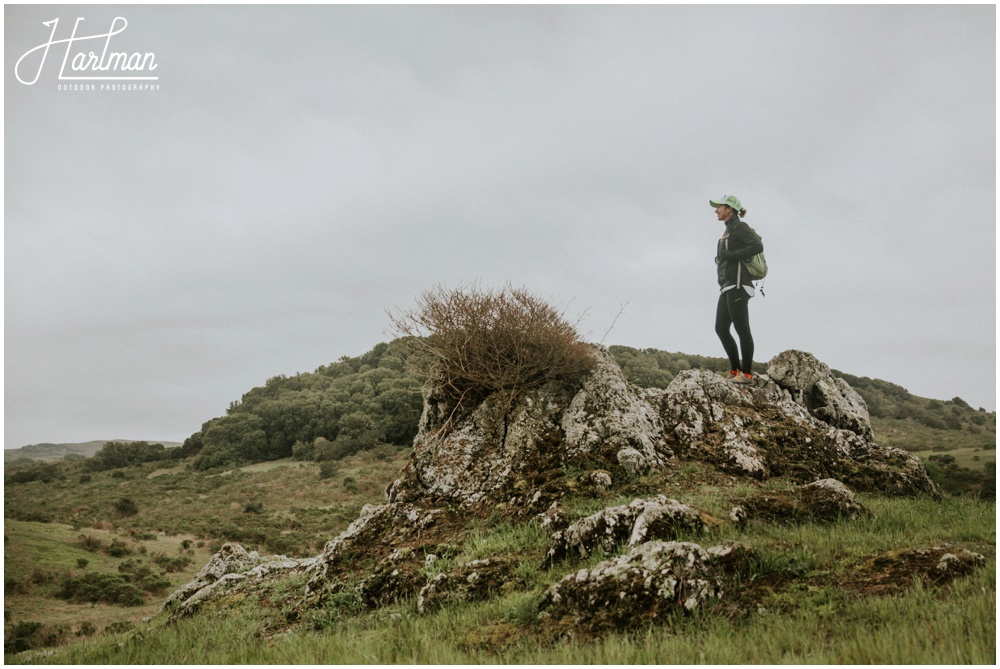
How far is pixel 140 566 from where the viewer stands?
20.5 meters

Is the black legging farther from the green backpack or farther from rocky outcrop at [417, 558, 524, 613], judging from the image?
rocky outcrop at [417, 558, 524, 613]

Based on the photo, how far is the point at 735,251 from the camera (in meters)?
10.2

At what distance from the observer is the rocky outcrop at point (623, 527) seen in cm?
564

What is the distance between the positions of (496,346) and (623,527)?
4273 mm

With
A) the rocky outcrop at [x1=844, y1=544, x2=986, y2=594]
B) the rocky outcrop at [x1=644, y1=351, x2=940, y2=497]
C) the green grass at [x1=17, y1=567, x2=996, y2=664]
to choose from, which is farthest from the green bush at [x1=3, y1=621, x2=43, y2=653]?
the rocky outcrop at [x1=844, y1=544, x2=986, y2=594]

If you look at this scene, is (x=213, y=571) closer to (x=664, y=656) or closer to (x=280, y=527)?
(x=664, y=656)

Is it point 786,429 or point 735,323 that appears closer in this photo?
point 786,429

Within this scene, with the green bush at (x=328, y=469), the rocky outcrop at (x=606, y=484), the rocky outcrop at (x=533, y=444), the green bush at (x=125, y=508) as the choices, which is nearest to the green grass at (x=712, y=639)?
the rocky outcrop at (x=606, y=484)

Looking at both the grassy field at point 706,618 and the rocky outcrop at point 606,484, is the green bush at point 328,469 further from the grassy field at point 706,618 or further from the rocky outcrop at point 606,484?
the grassy field at point 706,618

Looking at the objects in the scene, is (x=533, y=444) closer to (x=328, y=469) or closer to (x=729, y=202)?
(x=729, y=202)

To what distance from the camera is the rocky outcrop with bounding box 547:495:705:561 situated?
18.5 feet

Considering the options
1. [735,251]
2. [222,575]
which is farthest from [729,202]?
[222,575]

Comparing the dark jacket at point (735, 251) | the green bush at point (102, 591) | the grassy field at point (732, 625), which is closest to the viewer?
the grassy field at point (732, 625)

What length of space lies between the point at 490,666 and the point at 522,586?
163 centimetres
